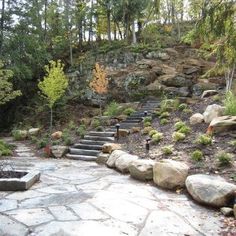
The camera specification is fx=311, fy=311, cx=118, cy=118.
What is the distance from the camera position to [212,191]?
4.80 metres

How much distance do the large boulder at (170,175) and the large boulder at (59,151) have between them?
443 centimetres

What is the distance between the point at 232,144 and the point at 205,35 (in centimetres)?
276

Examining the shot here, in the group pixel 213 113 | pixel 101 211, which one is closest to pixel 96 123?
pixel 213 113

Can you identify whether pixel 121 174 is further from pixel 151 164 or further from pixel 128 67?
pixel 128 67

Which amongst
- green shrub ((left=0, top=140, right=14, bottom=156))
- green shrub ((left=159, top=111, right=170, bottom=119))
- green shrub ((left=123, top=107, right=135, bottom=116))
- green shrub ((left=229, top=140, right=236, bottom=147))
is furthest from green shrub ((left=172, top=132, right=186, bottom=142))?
green shrub ((left=0, top=140, right=14, bottom=156))

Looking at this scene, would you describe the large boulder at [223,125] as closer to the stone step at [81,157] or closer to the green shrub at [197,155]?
the green shrub at [197,155]

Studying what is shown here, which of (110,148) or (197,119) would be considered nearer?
(110,148)

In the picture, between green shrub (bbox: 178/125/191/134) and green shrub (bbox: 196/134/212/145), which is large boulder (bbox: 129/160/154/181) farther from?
green shrub (bbox: 178/125/191/134)

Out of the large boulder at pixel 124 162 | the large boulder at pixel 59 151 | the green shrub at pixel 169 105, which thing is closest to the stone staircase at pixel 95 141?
the large boulder at pixel 59 151

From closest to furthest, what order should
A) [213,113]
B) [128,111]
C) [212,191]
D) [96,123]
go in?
[212,191] → [213,113] → [96,123] → [128,111]

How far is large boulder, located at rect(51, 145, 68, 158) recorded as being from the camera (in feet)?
31.4

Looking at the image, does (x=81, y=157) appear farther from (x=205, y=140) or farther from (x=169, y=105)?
(x=169, y=105)

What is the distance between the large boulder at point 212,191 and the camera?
4.71 metres

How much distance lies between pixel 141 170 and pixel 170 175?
0.77m
